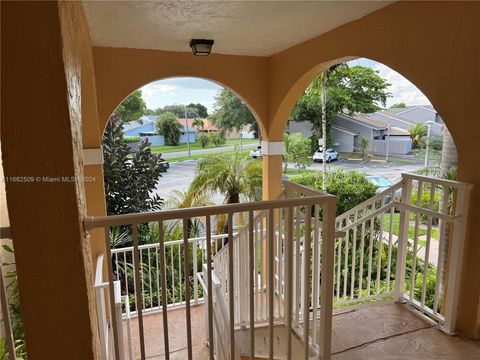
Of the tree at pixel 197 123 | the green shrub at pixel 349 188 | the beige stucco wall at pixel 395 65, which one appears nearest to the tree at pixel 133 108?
the tree at pixel 197 123

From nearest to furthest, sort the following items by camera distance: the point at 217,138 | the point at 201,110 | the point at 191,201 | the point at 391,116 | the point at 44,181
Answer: the point at 44,181, the point at 191,201, the point at 217,138, the point at 201,110, the point at 391,116

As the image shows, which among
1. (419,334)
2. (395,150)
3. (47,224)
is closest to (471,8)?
(419,334)

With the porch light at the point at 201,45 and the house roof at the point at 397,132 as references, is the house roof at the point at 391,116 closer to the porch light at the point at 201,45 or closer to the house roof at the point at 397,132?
the house roof at the point at 397,132

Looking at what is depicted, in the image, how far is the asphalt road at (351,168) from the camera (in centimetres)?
1004

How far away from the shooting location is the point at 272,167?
184 inches

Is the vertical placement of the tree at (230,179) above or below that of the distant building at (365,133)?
below

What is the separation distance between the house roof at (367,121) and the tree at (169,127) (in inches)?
234

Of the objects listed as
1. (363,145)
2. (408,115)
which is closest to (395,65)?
(363,145)

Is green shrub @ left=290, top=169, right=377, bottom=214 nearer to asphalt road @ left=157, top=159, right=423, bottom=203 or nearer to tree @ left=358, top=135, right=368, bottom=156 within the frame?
asphalt road @ left=157, top=159, right=423, bottom=203

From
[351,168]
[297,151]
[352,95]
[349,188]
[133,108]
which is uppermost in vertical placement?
[352,95]

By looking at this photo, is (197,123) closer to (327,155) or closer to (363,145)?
(327,155)

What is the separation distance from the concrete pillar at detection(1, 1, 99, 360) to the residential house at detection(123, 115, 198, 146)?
814 cm

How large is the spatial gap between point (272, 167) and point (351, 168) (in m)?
8.35

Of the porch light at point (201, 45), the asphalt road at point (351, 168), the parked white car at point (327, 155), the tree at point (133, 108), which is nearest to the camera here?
the porch light at point (201, 45)
